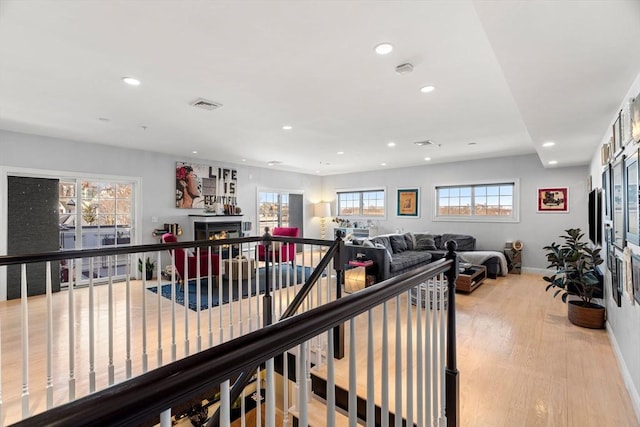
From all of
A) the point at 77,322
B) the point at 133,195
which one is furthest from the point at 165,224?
the point at 77,322

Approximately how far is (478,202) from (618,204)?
5.20m

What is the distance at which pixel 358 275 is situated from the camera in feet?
16.8

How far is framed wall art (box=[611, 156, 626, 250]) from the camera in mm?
2539

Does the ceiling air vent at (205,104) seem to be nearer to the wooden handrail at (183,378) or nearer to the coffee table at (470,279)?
the wooden handrail at (183,378)

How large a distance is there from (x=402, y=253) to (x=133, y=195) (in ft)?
18.3

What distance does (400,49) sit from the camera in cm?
243

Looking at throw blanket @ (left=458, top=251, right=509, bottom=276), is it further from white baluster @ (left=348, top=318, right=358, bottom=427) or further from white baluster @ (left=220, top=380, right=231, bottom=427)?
white baluster @ (left=220, top=380, right=231, bottom=427)

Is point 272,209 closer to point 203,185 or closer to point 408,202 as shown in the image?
point 203,185

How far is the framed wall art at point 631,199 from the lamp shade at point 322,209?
A: 8.09m

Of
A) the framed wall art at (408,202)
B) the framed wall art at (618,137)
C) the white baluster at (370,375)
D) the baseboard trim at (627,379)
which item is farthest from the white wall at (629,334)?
the framed wall art at (408,202)

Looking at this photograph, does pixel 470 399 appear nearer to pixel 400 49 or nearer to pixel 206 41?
pixel 400 49

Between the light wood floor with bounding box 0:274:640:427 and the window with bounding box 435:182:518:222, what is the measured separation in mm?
3317

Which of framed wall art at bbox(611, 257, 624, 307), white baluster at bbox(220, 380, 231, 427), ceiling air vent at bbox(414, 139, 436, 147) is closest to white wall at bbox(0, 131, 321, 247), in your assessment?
ceiling air vent at bbox(414, 139, 436, 147)

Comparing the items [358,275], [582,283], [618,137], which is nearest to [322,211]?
[358,275]
